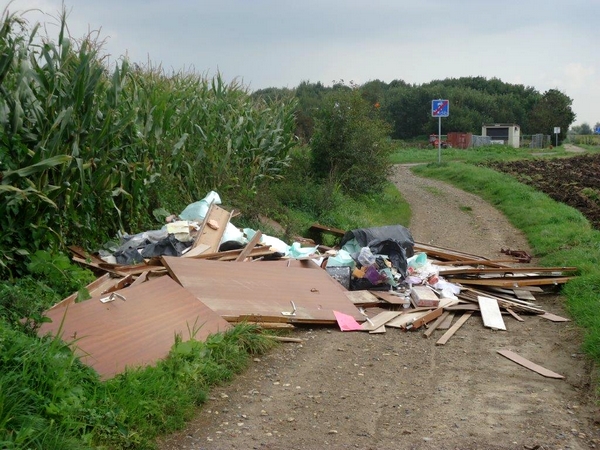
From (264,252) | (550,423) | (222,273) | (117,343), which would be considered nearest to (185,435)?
(117,343)

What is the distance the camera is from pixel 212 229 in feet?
31.6

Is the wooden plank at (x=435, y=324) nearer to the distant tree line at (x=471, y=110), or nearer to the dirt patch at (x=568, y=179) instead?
the dirt patch at (x=568, y=179)

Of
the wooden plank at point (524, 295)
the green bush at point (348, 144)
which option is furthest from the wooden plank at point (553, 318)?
the green bush at point (348, 144)

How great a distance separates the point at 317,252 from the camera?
10.4m

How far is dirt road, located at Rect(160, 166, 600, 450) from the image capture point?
5.02 metres

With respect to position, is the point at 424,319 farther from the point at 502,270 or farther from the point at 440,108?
the point at 440,108

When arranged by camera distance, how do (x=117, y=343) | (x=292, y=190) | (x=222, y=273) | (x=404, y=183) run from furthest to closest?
(x=404, y=183) < (x=292, y=190) < (x=222, y=273) < (x=117, y=343)

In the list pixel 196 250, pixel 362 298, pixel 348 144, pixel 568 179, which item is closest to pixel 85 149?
pixel 196 250

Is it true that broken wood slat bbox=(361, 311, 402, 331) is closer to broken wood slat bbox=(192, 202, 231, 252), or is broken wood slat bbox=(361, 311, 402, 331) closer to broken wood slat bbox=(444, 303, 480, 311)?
broken wood slat bbox=(444, 303, 480, 311)

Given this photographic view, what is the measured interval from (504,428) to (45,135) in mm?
5356

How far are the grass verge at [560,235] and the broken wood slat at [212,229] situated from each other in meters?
4.53

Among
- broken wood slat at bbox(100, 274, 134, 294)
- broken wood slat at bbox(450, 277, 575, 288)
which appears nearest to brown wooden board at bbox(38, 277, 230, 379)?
broken wood slat at bbox(100, 274, 134, 294)

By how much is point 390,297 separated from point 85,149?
4032 millimetres

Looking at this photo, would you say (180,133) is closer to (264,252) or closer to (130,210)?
(130,210)
